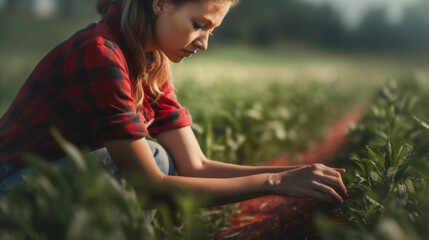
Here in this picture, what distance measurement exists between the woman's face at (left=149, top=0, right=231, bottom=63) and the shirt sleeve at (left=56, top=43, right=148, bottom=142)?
25 centimetres

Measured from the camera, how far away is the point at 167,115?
1.89 metres

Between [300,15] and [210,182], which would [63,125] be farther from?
[300,15]

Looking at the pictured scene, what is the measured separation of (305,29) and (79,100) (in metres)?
61.9

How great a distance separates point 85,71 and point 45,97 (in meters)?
0.25

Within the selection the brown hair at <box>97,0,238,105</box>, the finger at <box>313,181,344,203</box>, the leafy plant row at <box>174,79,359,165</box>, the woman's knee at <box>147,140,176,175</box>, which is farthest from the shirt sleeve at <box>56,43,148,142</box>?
the leafy plant row at <box>174,79,359,165</box>

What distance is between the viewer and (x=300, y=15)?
2440 inches

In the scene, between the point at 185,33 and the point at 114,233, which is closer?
the point at 114,233

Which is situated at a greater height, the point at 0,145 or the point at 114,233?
the point at 0,145

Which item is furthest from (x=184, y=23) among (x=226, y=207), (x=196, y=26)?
(x=226, y=207)

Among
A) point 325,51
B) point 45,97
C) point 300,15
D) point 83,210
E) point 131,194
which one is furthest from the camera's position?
point 300,15

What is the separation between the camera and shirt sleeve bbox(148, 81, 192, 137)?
1898 millimetres

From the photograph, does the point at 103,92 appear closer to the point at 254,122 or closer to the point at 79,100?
the point at 79,100

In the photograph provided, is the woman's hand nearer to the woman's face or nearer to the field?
the field

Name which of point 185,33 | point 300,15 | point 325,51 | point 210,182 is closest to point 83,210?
point 210,182
